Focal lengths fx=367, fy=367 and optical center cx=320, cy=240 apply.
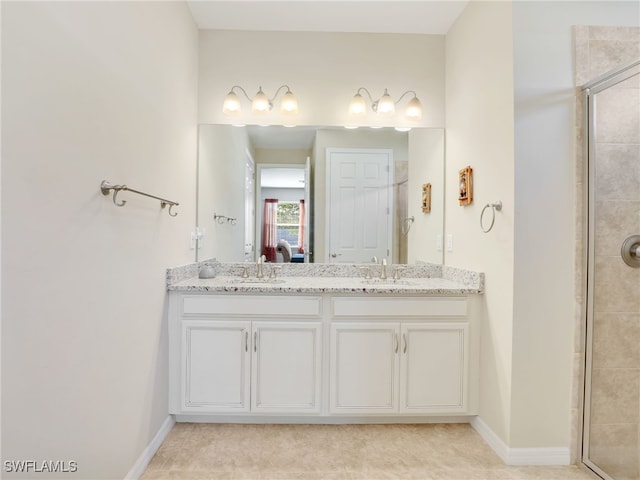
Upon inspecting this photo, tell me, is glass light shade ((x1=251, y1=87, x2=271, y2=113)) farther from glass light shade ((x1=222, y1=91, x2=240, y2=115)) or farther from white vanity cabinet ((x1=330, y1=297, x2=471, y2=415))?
white vanity cabinet ((x1=330, y1=297, x2=471, y2=415))

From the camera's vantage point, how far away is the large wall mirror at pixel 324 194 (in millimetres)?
2674

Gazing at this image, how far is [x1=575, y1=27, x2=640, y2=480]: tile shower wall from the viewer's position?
1694 mm

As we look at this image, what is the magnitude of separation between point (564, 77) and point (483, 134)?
44 centimetres

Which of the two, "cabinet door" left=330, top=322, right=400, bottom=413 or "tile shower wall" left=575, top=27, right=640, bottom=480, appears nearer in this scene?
"tile shower wall" left=575, top=27, right=640, bottom=480

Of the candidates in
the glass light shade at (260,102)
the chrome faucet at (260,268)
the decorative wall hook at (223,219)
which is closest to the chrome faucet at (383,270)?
the chrome faucet at (260,268)

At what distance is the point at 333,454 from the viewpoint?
191cm

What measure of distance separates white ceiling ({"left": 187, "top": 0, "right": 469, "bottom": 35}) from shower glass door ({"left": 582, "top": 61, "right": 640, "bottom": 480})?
1.13m

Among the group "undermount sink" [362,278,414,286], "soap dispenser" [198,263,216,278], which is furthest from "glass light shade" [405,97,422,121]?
"soap dispenser" [198,263,216,278]

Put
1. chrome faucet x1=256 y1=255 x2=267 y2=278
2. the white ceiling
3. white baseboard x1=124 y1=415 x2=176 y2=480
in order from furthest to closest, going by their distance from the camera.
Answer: chrome faucet x1=256 y1=255 x2=267 y2=278
the white ceiling
white baseboard x1=124 y1=415 x2=176 y2=480

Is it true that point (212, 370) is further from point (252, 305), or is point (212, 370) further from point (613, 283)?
point (613, 283)

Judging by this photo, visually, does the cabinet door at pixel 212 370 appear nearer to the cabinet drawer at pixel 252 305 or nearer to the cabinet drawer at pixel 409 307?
the cabinet drawer at pixel 252 305

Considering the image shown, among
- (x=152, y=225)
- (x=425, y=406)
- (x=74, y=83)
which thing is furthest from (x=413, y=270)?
(x=74, y=83)

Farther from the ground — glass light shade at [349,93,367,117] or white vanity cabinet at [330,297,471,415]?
glass light shade at [349,93,367,117]

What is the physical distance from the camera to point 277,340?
2135 millimetres
